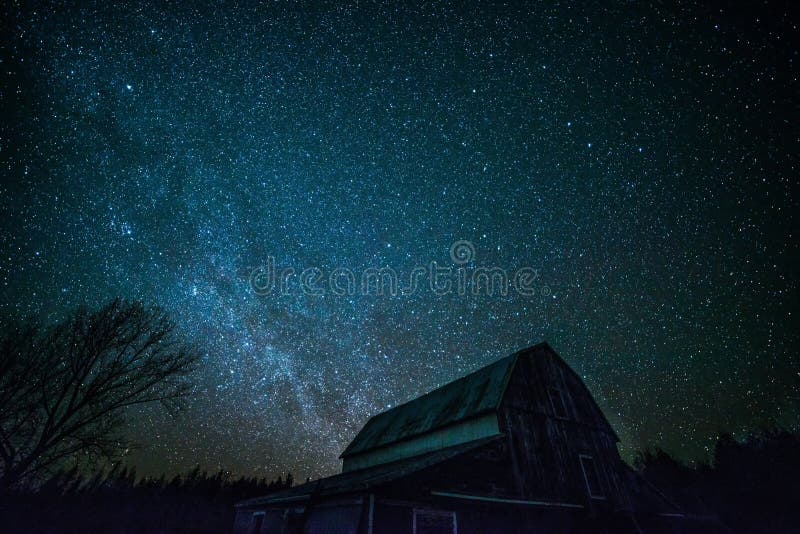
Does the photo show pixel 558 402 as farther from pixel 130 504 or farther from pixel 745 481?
pixel 130 504

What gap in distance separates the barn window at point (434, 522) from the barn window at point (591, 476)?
7478mm

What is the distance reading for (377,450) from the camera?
21156 millimetres

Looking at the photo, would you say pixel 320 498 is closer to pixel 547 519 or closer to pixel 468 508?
pixel 468 508

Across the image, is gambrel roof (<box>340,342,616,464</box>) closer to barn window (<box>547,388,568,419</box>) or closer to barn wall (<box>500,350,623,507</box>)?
barn wall (<box>500,350,623,507</box>)

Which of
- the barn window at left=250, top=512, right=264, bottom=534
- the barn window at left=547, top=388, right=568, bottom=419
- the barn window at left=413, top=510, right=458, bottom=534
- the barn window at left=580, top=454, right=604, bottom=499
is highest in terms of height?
the barn window at left=547, top=388, right=568, bottom=419

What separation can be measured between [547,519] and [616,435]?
315 inches

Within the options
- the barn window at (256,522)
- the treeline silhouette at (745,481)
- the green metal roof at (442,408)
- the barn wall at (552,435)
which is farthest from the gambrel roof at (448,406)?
the treeline silhouette at (745,481)

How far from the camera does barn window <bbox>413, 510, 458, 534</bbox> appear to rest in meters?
11.0

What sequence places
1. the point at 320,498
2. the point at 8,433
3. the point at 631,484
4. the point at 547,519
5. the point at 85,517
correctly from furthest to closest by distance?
the point at 85,517
the point at 631,484
the point at 8,433
the point at 547,519
the point at 320,498

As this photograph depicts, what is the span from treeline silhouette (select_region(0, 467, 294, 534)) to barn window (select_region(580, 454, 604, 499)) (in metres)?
28.6

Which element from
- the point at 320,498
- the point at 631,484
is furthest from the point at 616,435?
the point at 320,498

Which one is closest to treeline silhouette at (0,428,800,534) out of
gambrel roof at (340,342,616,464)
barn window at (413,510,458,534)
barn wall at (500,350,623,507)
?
barn wall at (500,350,623,507)

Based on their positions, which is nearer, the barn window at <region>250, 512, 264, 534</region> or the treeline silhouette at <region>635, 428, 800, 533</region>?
the barn window at <region>250, 512, 264, 534</region>

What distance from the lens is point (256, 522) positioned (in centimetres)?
1766
